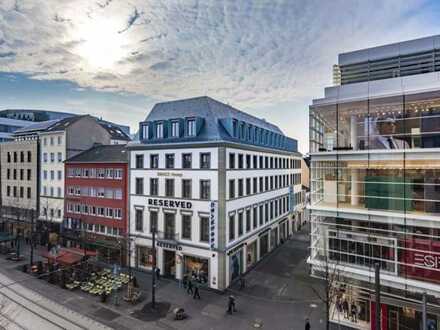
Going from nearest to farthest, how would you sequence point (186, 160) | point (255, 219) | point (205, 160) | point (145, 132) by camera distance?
point (205, 160) → point (186, 160) → point (145, 132) → point (255, 219)

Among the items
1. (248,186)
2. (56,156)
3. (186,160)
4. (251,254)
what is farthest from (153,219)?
(56,156)

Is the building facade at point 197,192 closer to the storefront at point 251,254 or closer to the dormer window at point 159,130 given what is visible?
the dormer window at point 159,130

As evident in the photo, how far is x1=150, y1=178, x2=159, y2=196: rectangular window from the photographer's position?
92.6 ft

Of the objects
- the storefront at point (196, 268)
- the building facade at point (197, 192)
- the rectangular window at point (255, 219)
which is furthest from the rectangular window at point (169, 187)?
the rectangular window at point (255, 219)

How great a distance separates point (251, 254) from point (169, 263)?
908 centimetres

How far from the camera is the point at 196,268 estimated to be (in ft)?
84.5

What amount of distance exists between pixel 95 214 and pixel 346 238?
2835 centimetres

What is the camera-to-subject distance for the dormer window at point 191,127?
2661 cm

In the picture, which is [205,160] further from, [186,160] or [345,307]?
[345,307]

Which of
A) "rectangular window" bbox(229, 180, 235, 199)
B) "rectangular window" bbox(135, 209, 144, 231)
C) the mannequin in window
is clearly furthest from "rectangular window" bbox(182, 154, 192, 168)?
the mannequin in window

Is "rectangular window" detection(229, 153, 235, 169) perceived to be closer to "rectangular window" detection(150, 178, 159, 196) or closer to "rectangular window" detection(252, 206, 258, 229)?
"rectangular window" detection(252, 206, 258, 229)

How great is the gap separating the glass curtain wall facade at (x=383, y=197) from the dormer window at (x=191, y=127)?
38.7ft

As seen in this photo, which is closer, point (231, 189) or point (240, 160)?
point (231, 189)

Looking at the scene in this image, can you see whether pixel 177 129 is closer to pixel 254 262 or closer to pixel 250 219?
pixel 250 219
